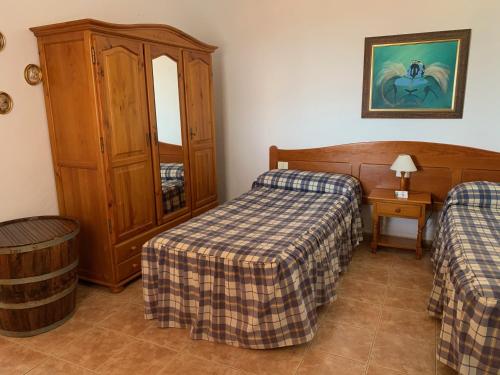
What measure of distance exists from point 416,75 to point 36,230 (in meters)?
3.18

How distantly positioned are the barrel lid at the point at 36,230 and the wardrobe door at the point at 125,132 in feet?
1.05

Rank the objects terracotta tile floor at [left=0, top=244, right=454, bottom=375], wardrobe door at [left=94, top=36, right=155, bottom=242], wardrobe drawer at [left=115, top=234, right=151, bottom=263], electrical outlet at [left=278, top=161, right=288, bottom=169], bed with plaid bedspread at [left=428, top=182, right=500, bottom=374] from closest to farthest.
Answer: bed with plaid bedspread at [left=428, top=182, right=500, bottom=374]
terracotta tile floor at [left=0, top=244, right=454, bottom=375]
wardrobe door at [left=94, top=36, right=155, bottom=242]
wardrobe drawer at [left=115, top=234, right=151, bottom=263]
electrical outlet at [left=278, top=161, right=288, bottom=169]

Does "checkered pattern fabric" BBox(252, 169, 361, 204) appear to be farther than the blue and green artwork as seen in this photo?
Yes

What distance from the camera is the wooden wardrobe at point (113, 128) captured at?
2480 mm

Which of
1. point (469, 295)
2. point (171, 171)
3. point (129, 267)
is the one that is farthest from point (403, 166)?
point (129, 267)

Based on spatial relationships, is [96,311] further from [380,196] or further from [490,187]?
[490,187]

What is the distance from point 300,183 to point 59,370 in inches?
91.2

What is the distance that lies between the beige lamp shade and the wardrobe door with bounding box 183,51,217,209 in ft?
5.71

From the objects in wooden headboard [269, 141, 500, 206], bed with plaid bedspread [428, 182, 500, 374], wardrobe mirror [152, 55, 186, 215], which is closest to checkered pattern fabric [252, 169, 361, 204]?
wooden headboard [269, 141, 500, 206]

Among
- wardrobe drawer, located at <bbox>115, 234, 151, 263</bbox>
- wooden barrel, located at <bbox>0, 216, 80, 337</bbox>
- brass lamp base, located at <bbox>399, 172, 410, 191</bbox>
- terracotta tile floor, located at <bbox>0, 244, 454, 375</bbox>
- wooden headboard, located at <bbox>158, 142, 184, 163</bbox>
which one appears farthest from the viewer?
brass lamp base, located at <bbox>399, 172, 410, 191</bbox>

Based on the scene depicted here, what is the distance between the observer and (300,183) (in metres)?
3.46

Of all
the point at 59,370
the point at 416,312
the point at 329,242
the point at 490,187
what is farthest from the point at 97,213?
the point at 490,187

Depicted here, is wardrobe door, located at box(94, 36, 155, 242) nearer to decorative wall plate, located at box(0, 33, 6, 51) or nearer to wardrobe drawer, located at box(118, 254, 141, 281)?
wardrobe drawer, located at box(118, 254, 141, 281)

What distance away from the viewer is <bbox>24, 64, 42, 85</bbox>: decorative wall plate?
8.38 feet
